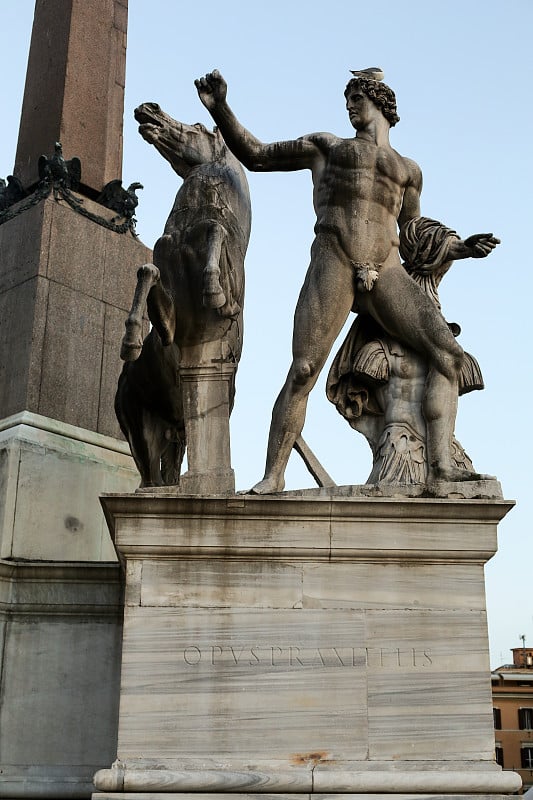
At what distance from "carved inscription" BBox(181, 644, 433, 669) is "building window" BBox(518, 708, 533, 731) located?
58.0m

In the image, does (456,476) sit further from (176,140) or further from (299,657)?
(176,140)

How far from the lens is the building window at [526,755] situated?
6194cm

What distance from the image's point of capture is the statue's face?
991 cm

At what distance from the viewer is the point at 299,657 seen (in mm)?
8266

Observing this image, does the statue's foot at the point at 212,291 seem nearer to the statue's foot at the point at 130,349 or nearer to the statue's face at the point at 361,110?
the statue's foot at the point at 130,349

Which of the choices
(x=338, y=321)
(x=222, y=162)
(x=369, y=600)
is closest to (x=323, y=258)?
(x=338, y=321)

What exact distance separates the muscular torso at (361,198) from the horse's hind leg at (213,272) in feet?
2.99

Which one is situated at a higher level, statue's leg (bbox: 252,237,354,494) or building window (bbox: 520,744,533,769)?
statue's leg (bbox: 252,237,354,494)

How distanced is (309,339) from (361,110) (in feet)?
6.88

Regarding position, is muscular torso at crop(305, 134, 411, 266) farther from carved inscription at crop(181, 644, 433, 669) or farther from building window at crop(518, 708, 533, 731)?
building window at crop(518, 708, 533, 731)

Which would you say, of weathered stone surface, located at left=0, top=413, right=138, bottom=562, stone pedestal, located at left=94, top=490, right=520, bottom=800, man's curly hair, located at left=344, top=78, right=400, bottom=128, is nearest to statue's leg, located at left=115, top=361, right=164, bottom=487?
weathered stone surface, located at left=0, top=413, right=138, bottom=562

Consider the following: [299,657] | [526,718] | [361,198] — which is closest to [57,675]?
[299,657]

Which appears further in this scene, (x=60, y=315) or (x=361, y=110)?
(x=60, y=315)

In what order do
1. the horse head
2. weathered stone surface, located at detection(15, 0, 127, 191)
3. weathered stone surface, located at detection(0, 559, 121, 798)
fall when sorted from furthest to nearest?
1. weathered stone surface, located at detection(15, 0, 127, 191)
2. the horse head
3. weathered stone surface, located at detection(0, 559, 121, 798)
